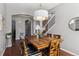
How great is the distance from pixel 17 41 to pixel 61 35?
1.53ft

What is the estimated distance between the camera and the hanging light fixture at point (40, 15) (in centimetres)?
→ 100

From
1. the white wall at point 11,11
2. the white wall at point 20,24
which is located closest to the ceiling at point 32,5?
the white wall at point 11,11

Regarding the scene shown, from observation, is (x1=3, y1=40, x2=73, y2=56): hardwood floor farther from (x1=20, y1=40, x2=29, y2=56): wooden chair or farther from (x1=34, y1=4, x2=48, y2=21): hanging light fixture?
(x1=34, y1=4, x2=48, y2=21): hanging light fixture

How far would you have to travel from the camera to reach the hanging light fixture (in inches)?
39.3

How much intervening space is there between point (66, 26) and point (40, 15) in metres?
0.29

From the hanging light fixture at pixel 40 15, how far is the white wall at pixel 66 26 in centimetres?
9

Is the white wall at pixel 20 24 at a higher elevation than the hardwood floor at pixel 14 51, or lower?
higher

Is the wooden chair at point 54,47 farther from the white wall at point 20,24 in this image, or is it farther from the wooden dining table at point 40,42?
the white wall at point 20,24

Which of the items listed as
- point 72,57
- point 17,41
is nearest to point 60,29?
point 72,57

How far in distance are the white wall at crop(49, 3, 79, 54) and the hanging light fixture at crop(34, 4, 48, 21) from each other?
9 centimetres

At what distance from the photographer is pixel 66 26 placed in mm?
1003

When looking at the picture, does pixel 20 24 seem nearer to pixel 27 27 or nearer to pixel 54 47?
pixel 27 27

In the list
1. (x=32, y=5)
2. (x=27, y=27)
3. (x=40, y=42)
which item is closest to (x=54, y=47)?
(x=40, y=42)

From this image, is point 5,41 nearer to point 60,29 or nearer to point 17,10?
point 17,10
